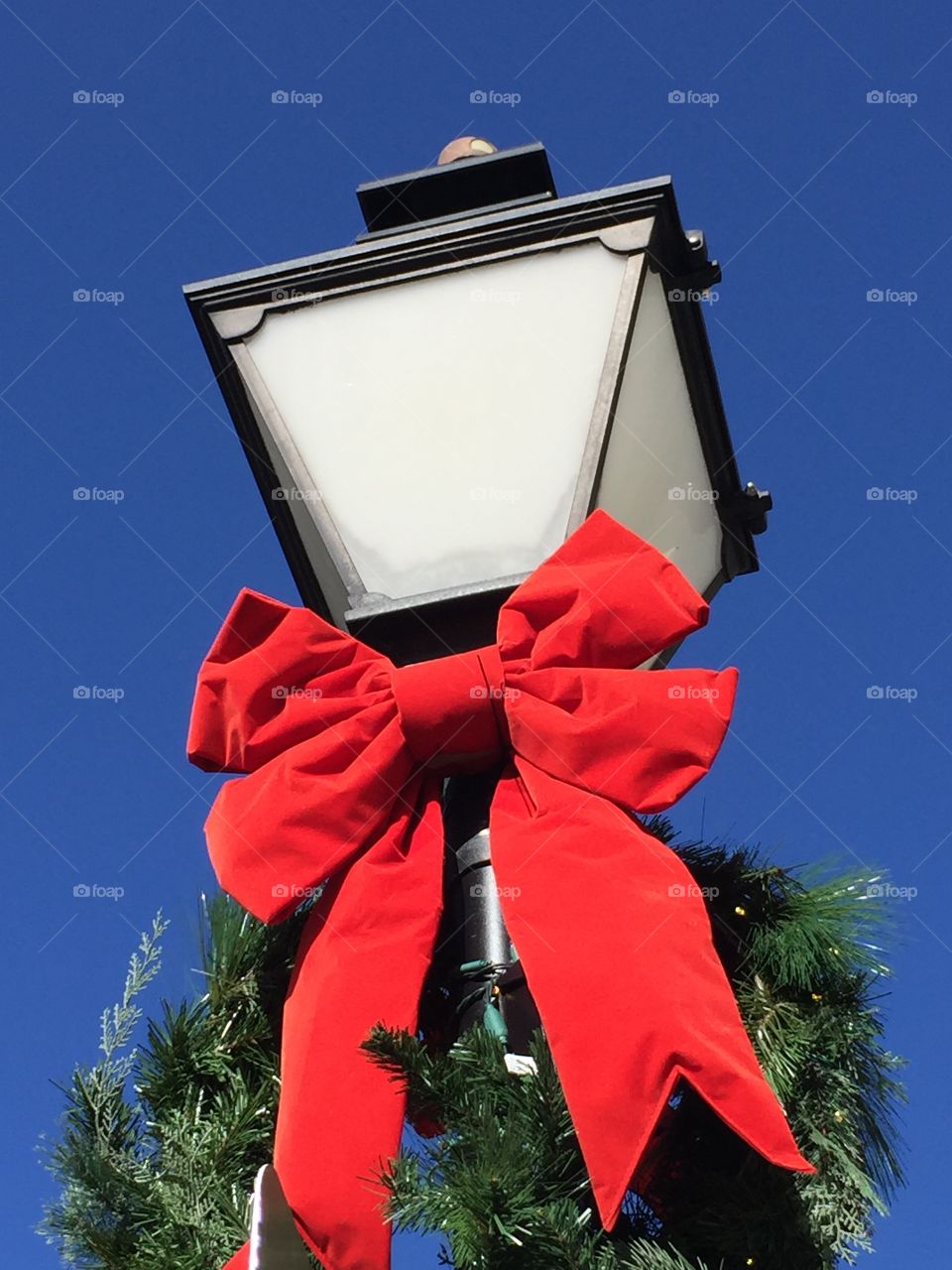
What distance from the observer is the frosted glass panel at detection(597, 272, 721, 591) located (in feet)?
9.53

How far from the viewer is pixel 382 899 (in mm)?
2422

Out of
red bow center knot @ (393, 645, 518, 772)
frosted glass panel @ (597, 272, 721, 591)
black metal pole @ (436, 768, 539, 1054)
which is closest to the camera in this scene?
black metal pole @ (436, 768, 539, 1054)

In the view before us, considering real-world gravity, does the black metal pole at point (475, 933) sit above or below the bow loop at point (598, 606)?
below

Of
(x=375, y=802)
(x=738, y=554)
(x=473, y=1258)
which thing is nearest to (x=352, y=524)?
(x=375, y=802)

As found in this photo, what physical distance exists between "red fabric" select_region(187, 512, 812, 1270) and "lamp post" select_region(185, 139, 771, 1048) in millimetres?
139

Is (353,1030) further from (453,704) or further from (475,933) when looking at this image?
(453,704)

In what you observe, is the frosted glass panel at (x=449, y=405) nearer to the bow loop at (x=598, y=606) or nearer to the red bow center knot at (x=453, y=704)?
the bow loop at (x=598, y=606)

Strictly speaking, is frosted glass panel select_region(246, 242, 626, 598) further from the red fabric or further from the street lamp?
the red fabric

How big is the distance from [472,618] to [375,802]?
36cm

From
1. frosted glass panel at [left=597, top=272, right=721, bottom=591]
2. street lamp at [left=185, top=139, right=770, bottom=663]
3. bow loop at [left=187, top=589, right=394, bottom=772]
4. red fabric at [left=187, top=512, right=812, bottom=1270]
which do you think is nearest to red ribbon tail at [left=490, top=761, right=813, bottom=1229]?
red fabric at [left=187, top=512, right=812, bottom=1270]

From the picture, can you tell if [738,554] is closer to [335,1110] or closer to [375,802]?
[375,802]

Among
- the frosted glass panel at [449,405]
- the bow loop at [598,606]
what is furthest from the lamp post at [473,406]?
the bow loop at [598,606]

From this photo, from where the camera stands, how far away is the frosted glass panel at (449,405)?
109 inches

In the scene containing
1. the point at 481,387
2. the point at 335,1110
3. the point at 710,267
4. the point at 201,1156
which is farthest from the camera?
the point at 710,267
